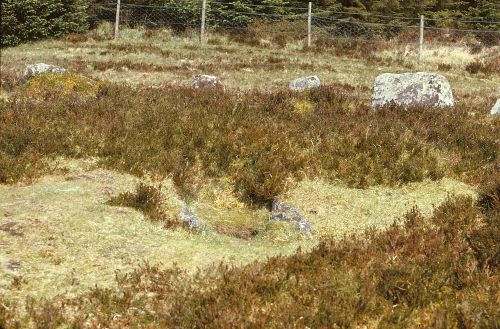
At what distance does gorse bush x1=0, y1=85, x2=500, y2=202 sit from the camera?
9.27 metres

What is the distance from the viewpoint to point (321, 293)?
550 centimetres

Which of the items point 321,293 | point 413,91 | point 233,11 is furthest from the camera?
point 233,11

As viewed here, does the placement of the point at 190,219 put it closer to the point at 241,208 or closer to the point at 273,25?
the point at 241,208

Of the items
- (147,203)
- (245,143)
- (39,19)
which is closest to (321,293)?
(147,203)

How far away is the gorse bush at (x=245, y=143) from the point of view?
9266 mm

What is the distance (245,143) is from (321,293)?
201 inches

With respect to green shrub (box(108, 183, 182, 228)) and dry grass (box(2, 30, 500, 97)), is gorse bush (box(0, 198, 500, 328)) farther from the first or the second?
dry grass (box(2, 30, 500, 97))

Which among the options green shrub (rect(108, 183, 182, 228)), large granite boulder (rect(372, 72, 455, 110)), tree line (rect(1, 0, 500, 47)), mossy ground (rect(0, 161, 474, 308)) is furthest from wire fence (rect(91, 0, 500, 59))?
green shrub (rect(108, 183, 182, 228))

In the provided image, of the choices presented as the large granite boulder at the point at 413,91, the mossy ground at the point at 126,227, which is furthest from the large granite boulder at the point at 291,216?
the large granite boulder at the point at 413,91

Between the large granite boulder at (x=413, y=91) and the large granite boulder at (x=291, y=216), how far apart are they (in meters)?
6.58

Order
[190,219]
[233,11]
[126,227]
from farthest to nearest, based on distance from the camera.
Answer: [233,11], [190,219], [126,227]

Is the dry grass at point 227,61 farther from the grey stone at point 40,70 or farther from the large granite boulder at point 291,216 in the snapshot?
the large granite boulder at point 291,216

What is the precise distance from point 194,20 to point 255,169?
107ft

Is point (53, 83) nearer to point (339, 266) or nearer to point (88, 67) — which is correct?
point (88, 67)
